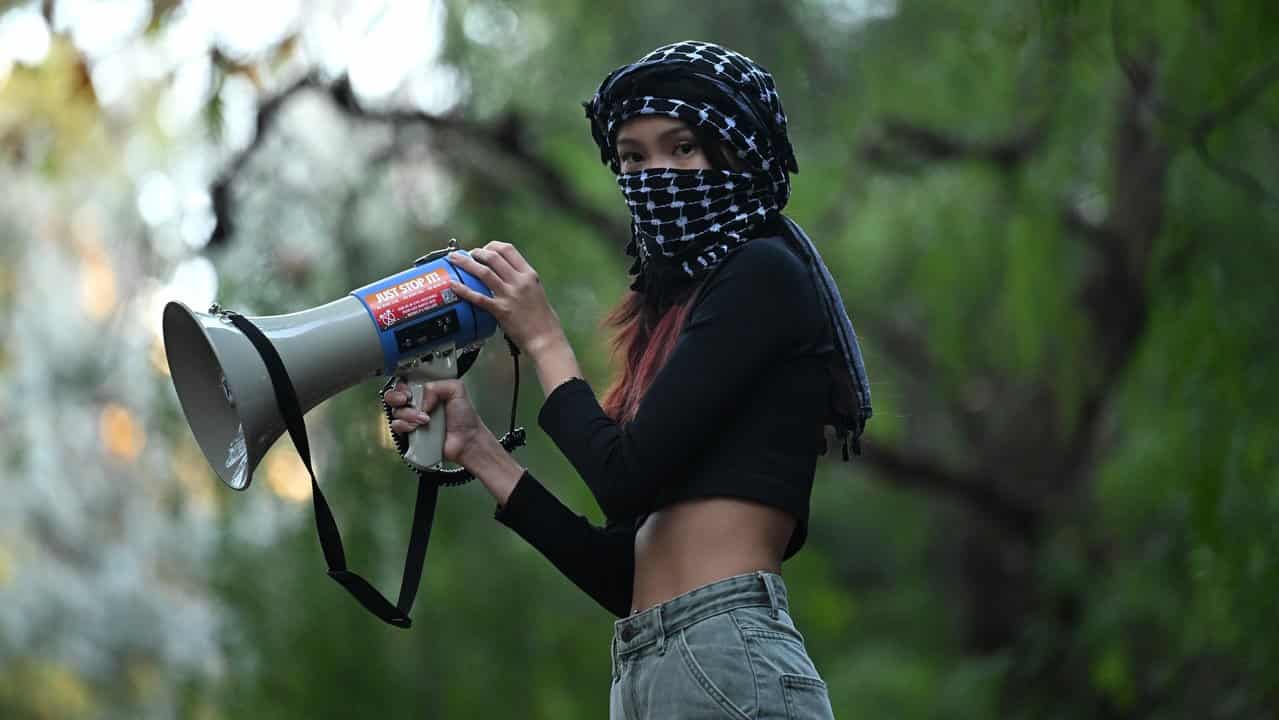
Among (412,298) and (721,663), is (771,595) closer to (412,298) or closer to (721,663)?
(721,663)

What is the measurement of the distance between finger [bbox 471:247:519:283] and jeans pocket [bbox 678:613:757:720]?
53 centimetres

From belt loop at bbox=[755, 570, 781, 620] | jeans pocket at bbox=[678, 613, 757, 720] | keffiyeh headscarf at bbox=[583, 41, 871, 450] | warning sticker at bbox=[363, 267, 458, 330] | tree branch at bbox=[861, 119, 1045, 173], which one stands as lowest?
jeans pocket at bbox=[678, 613, 757, 720]

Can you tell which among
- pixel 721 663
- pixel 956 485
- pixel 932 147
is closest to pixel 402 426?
pixel 721 663

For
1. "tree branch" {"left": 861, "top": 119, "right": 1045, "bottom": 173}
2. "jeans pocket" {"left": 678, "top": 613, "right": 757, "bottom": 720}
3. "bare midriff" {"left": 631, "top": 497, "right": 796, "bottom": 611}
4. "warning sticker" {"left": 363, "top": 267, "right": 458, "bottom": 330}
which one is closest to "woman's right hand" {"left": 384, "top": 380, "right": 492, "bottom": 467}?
"warning sticker" {"left": 363, "top": 267, "right": 458, "bottom": 330}

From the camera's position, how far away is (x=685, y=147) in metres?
2.15

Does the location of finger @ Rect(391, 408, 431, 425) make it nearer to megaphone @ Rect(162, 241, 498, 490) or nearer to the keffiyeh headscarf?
megaphone @ Rect(162, 241, 498, 490)

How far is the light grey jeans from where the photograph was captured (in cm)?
197

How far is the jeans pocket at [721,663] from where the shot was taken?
1.96 metres

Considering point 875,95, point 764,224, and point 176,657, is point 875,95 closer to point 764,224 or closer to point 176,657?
point 764,224

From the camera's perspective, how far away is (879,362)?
8117 mm

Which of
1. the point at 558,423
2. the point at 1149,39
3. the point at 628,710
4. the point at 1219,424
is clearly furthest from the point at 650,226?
the point at 1149,39

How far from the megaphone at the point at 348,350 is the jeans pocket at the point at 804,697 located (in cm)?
55

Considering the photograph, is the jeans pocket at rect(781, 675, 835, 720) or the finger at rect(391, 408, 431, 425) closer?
the jeans pocket at rect(781, 675, 835, 720)

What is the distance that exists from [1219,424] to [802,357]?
7.44 feet
